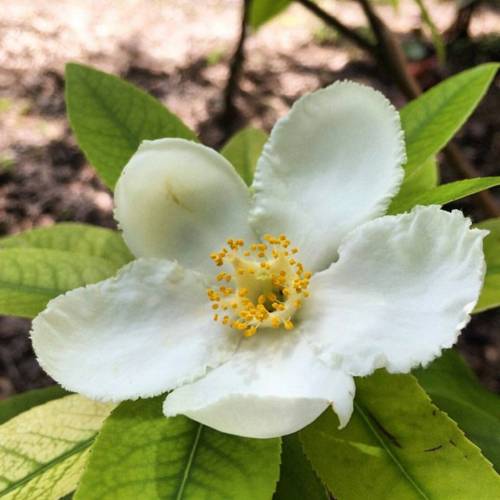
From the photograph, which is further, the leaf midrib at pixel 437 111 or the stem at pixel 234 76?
the stem at pixel 234 76

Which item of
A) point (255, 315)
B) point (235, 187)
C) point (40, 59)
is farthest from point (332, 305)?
point (40, 59)

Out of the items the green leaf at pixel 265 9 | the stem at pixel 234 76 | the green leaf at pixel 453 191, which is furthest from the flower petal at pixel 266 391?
the stem at pixel 234 76

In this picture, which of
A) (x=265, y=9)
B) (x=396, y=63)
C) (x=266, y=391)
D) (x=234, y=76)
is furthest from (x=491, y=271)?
(x=234, y=76)

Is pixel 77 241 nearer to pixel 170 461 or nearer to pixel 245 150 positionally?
pixel 245 150

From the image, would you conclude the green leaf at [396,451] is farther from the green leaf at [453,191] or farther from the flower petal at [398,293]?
the green leaf at [453,191]

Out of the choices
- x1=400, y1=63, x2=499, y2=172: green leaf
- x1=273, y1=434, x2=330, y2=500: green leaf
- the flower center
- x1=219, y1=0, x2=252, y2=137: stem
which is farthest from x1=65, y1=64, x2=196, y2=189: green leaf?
x1=219, y1=0, x2=252, y2=137: stem

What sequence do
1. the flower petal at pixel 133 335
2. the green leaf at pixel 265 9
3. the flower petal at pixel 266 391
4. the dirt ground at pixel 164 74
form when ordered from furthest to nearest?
1. the dirt ground at pixel 164 74
2. the green leaf at pixel 265 9
3. the flower petal at pixel 133 335
4. the flower petal at pixel 266 391
